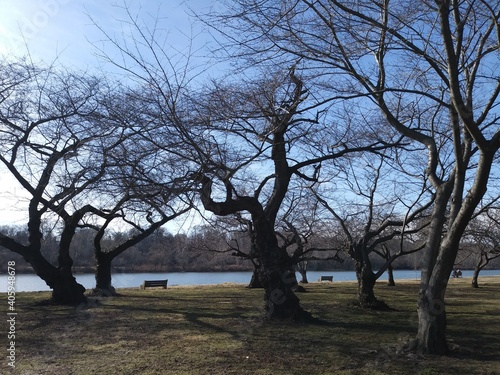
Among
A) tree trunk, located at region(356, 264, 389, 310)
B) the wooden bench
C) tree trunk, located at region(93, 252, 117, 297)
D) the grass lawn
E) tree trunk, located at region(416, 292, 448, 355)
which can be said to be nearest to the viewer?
the grass lawn

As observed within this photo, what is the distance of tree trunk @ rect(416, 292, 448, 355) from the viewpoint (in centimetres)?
714

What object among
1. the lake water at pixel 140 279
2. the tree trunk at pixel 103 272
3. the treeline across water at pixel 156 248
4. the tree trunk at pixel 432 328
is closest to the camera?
the tree trunk at pixel 432 328

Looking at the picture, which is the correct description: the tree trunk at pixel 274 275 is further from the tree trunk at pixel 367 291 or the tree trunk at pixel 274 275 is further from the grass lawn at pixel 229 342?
the tree trunk at pixel 367 291

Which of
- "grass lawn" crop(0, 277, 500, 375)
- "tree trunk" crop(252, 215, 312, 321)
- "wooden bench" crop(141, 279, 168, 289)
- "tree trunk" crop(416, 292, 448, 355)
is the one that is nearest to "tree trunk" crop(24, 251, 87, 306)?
"grass lawn" crop(0, 277, 500, 375)

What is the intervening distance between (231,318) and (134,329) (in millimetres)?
2306

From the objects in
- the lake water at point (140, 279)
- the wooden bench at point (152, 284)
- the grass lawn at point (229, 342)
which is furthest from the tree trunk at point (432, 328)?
the wooden bench at point (152, 284)

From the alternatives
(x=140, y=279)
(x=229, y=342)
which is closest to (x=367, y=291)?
(x=229, y=342)

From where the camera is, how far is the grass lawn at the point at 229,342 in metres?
6.51

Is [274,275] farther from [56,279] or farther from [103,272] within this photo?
[103,272]

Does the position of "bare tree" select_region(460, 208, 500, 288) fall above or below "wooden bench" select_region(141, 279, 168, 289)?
above

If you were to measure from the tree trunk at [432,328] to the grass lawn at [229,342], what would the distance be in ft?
0.71

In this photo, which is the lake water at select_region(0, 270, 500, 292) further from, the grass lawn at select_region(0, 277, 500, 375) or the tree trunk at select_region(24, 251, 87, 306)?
the grass lawn at select_region(0, 277, 500, 375)

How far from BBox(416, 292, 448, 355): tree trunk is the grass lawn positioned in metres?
0.22

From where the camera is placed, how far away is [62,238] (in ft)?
45.4
